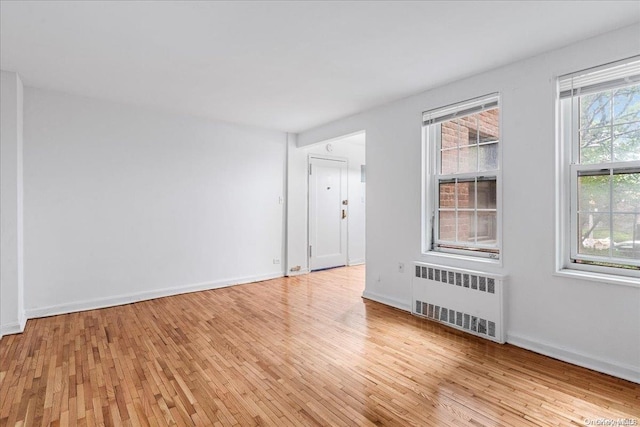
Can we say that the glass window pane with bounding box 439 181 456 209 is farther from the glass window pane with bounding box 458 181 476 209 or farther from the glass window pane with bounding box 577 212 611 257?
the glass window pane with bounding box 577 212 611 257

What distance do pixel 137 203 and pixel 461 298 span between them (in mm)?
4169

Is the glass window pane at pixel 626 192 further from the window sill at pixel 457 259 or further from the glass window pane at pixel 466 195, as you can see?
the glass window pane at pixel 466 195

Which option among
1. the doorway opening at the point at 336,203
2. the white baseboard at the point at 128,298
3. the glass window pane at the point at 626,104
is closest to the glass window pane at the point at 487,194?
the glass window pane at the point at 626,104

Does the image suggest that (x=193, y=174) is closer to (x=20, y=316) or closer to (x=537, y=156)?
(x=20, y=316)

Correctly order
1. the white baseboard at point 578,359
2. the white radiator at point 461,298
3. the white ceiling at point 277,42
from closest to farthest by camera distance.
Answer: the white ceiling at point 277,42
the white baseboard at point 578,359
the white radiator at point 461,298

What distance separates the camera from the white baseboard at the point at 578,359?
237 centimetres

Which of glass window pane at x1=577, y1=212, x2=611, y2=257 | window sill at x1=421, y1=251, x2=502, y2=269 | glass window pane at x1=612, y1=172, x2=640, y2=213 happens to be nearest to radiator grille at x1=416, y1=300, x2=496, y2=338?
window sill at x1=421, y1=251, x2=502, y2=269

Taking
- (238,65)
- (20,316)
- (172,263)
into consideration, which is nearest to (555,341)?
(238,65)

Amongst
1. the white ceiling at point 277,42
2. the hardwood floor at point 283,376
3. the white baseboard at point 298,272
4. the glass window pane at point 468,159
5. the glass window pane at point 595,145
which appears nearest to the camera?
the hardwood floor at point 283,376

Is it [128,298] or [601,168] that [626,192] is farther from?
[128,298]

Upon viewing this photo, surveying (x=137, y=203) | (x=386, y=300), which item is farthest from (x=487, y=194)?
(x=137, y=203)

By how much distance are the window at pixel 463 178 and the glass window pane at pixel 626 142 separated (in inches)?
33.5

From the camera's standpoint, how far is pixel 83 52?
2.85 meters

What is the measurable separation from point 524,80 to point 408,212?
1764 millimetres
